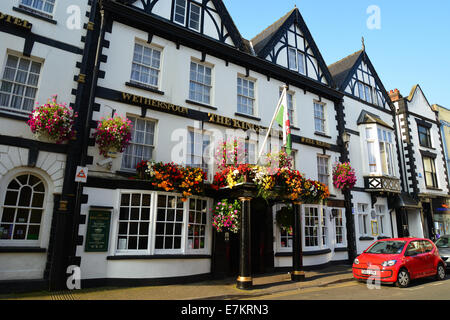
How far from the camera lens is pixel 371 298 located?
305 inches

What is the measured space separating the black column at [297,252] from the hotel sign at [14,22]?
1090cm

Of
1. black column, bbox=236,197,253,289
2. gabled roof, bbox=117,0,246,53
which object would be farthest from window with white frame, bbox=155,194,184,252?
gabled roof, bbox=117,0,246,53

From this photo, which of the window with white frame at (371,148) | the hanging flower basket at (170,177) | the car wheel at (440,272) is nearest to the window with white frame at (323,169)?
the window with white frame at (371,148)

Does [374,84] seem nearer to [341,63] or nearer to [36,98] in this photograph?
[341,63]

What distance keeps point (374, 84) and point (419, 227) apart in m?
10.6

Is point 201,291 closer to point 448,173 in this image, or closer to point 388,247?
point 388,247

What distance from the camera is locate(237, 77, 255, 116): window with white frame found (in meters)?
13.5

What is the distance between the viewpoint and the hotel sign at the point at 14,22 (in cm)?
869

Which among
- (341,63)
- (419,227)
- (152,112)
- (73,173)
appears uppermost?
(341,63)

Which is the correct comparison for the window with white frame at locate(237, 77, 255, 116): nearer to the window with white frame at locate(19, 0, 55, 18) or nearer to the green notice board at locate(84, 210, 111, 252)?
the green notice board at locate(84, 210, 111, 252)

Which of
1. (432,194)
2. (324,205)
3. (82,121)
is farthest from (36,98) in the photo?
(432,194)

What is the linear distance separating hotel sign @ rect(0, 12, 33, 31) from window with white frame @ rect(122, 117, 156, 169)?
4.10 metres

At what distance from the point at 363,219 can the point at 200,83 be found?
12449mm

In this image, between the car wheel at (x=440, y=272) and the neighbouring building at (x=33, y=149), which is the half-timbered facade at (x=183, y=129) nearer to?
the neighbouring building at (x=33, y=149)
